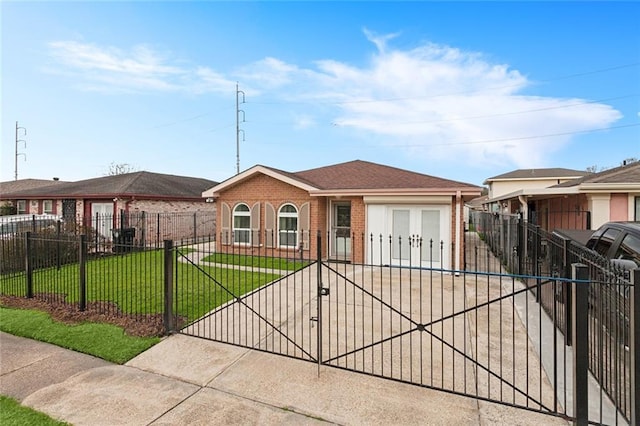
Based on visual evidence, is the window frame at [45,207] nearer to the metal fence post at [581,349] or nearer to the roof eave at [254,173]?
the roof eave at [254,173]

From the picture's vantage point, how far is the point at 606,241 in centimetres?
575

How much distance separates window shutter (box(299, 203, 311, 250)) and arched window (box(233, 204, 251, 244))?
2574mm

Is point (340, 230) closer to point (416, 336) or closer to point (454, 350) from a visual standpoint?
point (416, 336)

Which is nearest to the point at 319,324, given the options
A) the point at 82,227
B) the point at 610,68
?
the point at 82,227

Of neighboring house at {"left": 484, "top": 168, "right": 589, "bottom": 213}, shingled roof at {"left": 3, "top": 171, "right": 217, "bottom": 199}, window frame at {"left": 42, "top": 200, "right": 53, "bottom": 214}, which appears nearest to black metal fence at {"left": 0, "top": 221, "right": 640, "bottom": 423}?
shingled roof at {"left": 3, "top": 171, "right": 217, "bottom": 199}

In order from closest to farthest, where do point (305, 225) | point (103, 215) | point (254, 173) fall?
point (305, 225)
point (254, 173)
point (103, 215)

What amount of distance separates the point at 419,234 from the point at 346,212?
10.4 feet

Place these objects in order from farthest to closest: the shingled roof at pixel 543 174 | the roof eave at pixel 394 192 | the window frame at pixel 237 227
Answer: the shingled roof at pixel 543 174
the window frame at pixel 237 227
the roof eave at pixel 394 192

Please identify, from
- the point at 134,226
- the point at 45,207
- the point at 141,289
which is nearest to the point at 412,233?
the point at 141,289

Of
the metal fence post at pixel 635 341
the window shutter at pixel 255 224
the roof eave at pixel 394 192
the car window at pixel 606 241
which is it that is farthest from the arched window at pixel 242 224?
the metal fence post at pixel 635 341

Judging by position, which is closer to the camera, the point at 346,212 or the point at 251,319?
the point at 251,319

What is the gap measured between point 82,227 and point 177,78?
8.67 m

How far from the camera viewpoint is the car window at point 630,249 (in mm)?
4672

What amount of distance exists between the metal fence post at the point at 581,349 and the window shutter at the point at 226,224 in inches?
507
